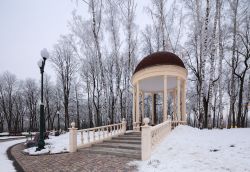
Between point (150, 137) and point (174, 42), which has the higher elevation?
point (174, 42)

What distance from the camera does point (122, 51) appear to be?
88.9 feet

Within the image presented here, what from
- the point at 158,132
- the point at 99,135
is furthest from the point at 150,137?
the point at 99,135

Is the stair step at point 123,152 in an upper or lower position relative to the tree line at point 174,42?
lower

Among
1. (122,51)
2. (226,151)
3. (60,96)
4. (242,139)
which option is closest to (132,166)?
(226,151)

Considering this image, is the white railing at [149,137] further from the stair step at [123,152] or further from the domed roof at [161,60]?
the domed roof at [161,60]

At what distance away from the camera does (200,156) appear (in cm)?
609

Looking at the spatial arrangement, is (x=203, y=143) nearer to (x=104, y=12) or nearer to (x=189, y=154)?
A: (x=189, y=154)

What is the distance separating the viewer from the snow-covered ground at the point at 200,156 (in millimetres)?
5148

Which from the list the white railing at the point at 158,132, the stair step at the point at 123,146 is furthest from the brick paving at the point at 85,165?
the white railing at the point at 158,132

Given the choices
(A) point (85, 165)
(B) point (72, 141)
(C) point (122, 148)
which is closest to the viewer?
(A) point (85, 165)

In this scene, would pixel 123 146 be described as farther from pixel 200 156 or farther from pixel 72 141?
pixel 200 156

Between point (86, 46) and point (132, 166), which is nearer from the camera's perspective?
point (132, 166)

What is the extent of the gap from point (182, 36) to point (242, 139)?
49.0ft

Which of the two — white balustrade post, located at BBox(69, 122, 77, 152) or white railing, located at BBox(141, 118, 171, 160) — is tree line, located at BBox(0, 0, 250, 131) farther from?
white balustrade post, located at BBox(69, 122, 77, 152)
